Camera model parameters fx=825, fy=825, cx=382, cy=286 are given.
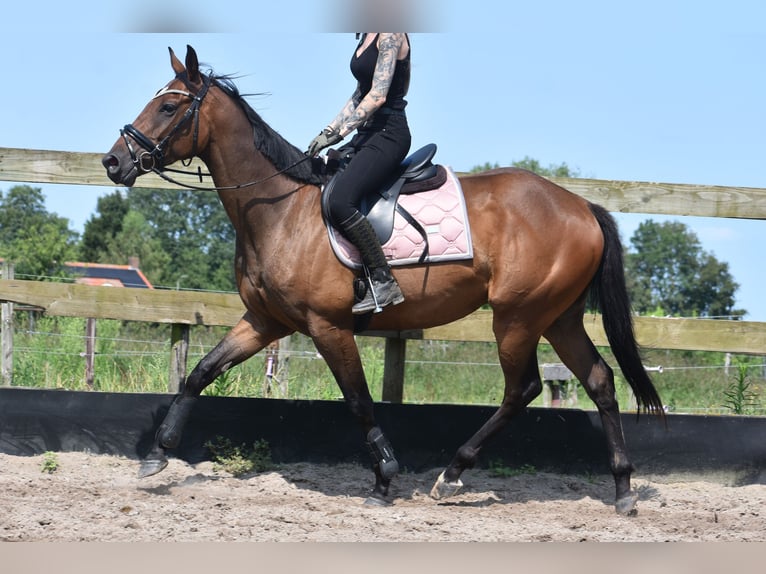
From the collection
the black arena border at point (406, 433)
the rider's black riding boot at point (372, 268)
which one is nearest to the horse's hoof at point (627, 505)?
the black arena border at point (406, 433)

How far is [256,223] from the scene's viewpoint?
5.08m

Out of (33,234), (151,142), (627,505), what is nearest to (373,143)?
(151,142)

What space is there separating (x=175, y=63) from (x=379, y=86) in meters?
1.29

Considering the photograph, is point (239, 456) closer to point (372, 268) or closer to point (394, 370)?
point (394, 370)

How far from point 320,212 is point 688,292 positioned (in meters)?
57.9

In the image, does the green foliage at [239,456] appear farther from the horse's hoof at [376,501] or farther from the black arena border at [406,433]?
the horse's hoof at [376,501]

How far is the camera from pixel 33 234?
125ft

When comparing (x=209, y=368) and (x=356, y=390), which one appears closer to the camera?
(x=356, y=390)

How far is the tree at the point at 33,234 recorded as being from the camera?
3581 cm

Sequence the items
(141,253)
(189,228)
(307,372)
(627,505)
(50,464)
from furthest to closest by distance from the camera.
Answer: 1. (189,228)
2. (141,253)
3. (307,372)
4. (50,464)
5. (627,505)

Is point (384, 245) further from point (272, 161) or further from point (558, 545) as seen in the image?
point (558, 545)

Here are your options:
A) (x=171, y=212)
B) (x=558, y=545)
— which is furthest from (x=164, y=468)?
(x=171, y=212)

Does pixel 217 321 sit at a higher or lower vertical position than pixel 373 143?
lower

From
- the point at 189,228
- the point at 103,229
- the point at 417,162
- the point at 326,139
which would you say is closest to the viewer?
the point at 326,139
